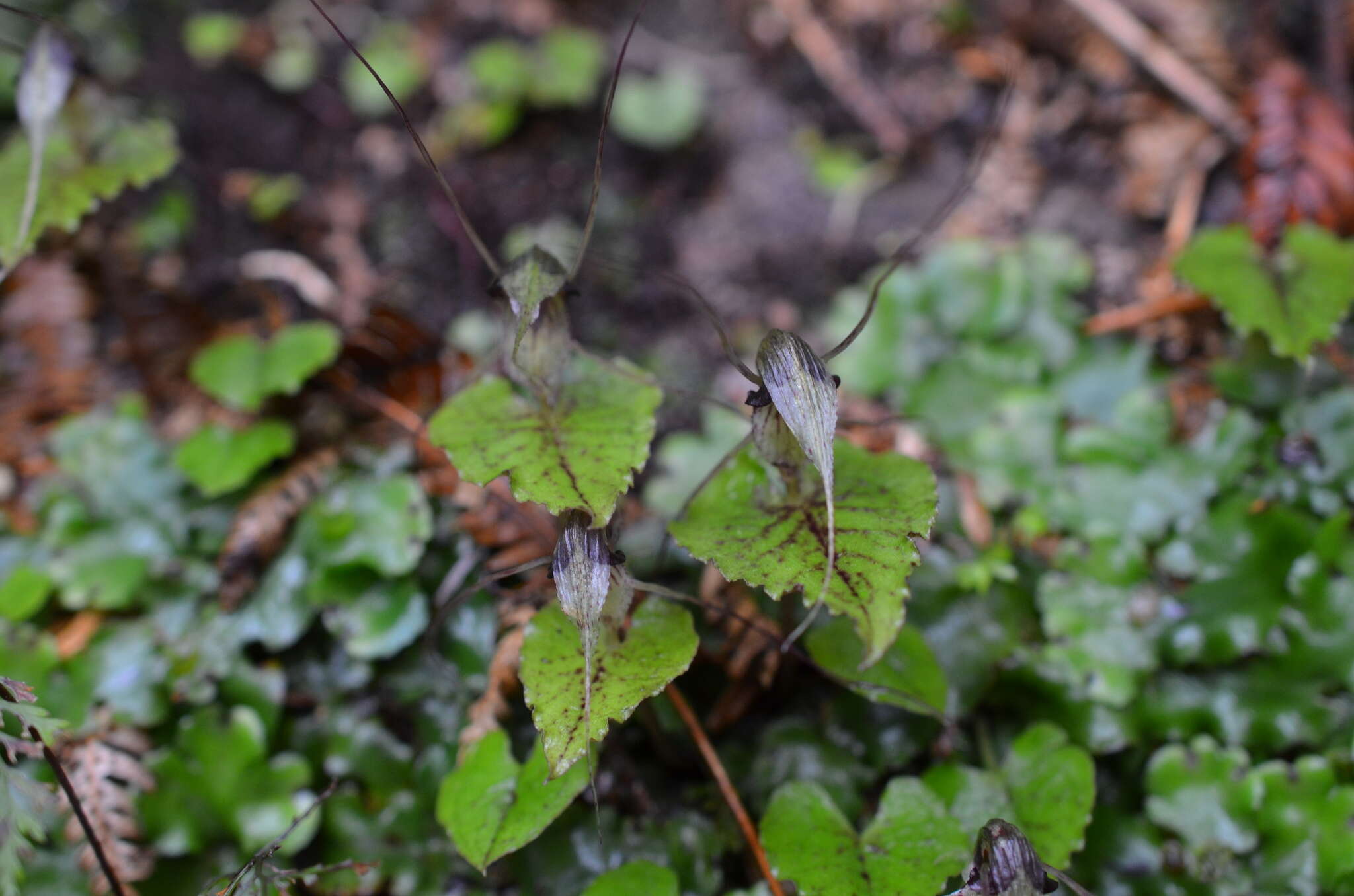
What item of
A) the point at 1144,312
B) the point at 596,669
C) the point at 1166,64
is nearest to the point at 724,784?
the point at 596,669

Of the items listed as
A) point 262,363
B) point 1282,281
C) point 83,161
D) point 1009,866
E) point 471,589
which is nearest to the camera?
point 1009,866

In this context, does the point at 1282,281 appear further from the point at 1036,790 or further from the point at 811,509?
the point at 811,509

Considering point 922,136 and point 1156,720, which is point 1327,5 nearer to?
point 922,136

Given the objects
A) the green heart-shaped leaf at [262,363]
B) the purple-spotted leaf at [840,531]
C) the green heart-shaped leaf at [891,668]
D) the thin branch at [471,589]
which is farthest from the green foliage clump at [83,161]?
the green heart-shaped leaf at [891,668]

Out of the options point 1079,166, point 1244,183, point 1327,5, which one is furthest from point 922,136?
point 1327,5

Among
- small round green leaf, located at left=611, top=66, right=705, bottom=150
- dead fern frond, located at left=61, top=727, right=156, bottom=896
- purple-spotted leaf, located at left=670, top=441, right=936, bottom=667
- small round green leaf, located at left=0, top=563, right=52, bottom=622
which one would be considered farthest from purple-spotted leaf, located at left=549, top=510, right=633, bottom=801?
small round green leaf, located at left=611, top=66, right=705, bottom=150
